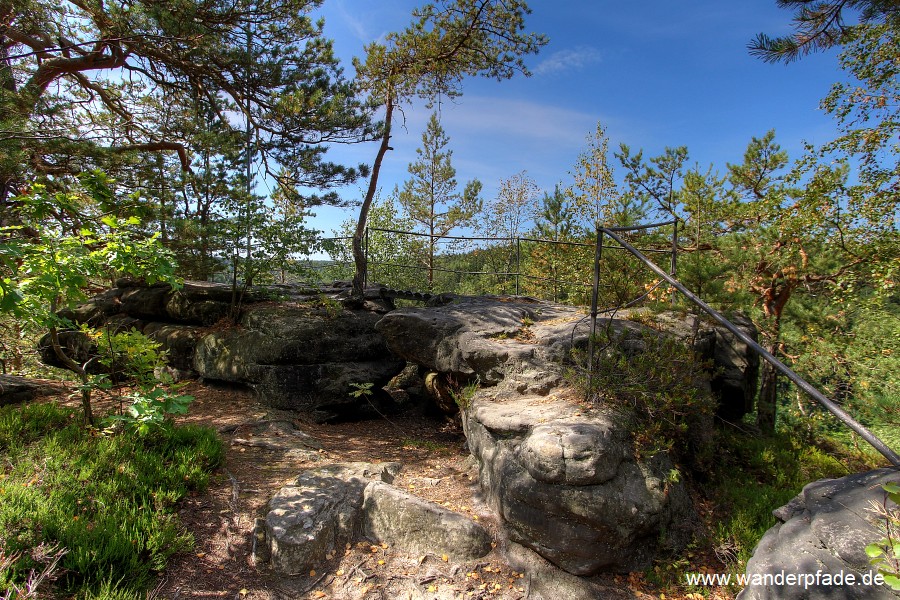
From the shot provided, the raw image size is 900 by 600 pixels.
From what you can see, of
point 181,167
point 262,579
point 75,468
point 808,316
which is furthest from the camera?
point 181,167

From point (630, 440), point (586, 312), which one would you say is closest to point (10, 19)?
point (586, 312)

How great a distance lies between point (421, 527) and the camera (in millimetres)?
3641

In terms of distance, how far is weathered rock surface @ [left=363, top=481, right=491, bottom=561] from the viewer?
11.7 feet

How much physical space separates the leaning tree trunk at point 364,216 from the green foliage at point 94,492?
401 centimetres

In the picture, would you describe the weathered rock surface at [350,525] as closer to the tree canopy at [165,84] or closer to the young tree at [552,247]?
the tree canopy at [165,84]

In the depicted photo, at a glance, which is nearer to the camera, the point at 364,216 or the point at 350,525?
the point at 350,525

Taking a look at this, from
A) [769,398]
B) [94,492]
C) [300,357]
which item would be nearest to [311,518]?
[94,492]

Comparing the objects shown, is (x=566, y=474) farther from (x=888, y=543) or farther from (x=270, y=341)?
(x=270, y=341)

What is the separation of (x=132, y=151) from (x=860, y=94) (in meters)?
11.4

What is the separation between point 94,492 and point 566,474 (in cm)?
368

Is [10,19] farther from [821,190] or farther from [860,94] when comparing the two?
[860,94]

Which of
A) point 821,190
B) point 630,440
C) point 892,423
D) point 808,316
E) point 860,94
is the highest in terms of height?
point 860,94

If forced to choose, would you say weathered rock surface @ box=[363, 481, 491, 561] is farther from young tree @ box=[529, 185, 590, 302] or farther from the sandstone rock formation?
young tree @ box=[529, 185, 590, 302]

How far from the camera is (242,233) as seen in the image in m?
7.18
